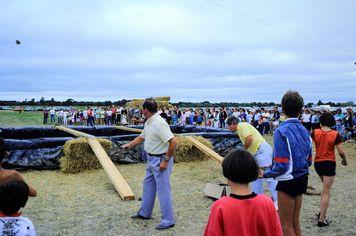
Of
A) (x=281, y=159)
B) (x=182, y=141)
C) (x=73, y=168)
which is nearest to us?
(x=281, y=159)

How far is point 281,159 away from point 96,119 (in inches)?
1362

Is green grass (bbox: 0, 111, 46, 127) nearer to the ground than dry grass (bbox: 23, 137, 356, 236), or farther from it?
farther from it

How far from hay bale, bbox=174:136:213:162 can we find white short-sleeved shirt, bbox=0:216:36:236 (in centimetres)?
968

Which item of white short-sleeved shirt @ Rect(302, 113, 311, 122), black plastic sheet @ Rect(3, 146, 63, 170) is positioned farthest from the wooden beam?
white short-sleeved shirt @ Rect(302, 113, 311, 122)

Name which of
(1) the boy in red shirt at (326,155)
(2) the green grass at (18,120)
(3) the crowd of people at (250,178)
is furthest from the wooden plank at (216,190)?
(2) the green grass at (18,120)

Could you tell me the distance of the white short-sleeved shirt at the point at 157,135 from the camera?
5867 mm

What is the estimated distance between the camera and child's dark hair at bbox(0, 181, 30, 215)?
2.69 metres

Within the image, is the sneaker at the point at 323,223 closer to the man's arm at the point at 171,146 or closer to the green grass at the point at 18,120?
the man's arm at the point at 171,146

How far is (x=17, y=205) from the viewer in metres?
2.73

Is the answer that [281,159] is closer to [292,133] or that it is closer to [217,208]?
[292,133]

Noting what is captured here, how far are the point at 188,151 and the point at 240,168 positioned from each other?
10223mm

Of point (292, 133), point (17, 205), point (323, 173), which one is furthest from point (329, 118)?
point (17, 205)

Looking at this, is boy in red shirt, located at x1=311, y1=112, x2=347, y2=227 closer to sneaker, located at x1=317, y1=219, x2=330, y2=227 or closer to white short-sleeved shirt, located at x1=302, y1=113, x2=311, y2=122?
sneaker, located at x1=317, y1=219, x2=330, y2=227

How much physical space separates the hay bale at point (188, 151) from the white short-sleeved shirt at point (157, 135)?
6391mm
